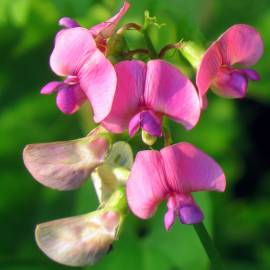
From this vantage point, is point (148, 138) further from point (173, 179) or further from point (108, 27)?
point (108, 27)

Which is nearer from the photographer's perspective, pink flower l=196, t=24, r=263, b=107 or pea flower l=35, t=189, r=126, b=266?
pink flower l=196, t=24, r=263, b=107

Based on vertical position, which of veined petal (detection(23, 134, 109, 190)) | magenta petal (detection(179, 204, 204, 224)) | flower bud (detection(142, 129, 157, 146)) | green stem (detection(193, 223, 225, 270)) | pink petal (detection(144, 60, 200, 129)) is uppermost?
pink petal (detection(144, 60, 200, 129))

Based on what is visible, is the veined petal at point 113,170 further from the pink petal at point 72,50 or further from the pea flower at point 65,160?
the pink petal at point 72,50

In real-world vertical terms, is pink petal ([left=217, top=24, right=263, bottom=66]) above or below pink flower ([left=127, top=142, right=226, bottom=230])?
above

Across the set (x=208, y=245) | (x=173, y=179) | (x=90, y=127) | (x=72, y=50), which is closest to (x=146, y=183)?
(x=173, y=179)

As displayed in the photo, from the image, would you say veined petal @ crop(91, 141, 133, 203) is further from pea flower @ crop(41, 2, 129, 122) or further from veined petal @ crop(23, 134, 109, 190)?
pea flower @ crop(41, 2, 129, 122)

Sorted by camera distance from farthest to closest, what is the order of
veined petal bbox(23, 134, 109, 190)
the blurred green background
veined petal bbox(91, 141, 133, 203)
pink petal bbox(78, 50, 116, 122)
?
the blurred green background, veined petal bbox(91, 141, 133, 203), veined petal bbox(23, 134, 109, 190), pink petal bbox(78, 50, 116, 122)

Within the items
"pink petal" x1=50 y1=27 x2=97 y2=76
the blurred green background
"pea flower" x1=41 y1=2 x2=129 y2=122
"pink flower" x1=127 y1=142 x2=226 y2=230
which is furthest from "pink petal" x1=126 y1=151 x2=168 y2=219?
the blurred green background
